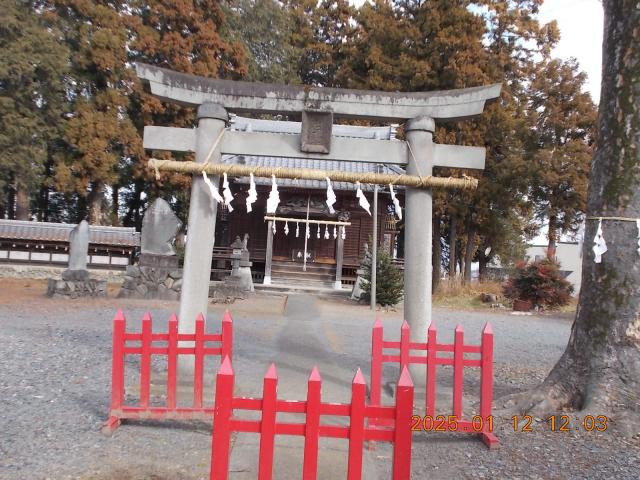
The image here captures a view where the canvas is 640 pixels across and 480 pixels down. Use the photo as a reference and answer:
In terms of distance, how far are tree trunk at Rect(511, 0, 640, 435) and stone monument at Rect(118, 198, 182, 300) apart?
1162 cm

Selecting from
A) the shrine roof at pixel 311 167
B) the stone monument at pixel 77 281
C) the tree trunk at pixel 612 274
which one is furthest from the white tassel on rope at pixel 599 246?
the shrine roof at pixel 311 167

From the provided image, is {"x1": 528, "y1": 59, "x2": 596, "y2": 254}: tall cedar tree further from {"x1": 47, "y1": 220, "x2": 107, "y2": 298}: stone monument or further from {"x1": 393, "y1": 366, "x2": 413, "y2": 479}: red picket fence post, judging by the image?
{"x1": 393, "y1": 366, "x2": 413, "y2": 479}: red picket fence post

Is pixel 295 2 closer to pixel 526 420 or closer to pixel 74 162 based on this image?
pixel 74 162

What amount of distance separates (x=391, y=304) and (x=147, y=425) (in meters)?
12.1

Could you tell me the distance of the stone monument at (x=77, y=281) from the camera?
45.5ft

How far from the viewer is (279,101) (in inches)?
237

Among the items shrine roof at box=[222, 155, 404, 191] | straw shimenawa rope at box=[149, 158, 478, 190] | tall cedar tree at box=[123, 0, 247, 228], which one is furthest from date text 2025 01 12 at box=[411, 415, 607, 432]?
tall cedar tree at box=[123, 0, 247, 228]

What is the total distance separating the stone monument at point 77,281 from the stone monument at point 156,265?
72 cm

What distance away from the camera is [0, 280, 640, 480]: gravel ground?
3855mm

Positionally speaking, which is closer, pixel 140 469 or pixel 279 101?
pixel 140 469

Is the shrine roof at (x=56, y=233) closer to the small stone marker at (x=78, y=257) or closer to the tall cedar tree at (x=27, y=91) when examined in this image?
the tall cedar tree at (x=27, y=91)

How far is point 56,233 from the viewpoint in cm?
1894

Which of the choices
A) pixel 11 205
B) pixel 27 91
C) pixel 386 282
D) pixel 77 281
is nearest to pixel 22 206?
pixel 27 91

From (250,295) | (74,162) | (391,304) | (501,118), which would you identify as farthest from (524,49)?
(74,162)
